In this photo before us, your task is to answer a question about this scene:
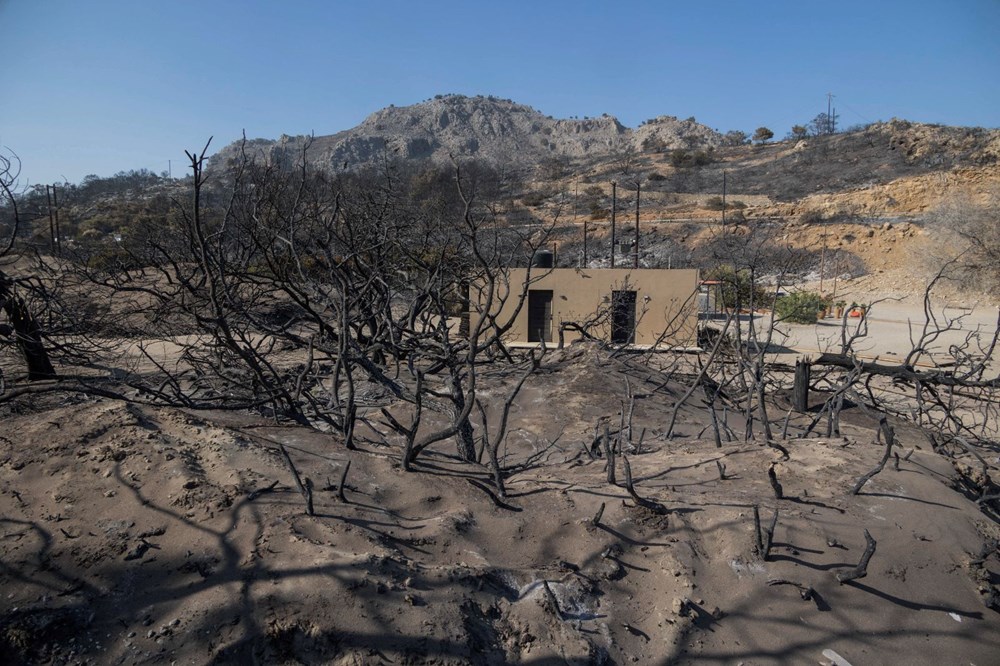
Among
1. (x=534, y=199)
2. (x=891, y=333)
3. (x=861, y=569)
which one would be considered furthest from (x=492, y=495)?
(x=534, y=199)

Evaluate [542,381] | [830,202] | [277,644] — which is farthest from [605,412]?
[830,202]

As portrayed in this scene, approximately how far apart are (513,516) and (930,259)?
95.2ft

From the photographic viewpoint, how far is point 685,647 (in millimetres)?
2428

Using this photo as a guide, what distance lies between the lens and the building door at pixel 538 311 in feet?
55.7

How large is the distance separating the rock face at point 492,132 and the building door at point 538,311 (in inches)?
2595

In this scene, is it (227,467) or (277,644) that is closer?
(277,644)

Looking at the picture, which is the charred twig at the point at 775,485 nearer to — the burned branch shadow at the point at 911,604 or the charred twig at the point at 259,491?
the burned branch shadow at the point at 911,604

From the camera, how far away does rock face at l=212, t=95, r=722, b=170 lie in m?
82.9

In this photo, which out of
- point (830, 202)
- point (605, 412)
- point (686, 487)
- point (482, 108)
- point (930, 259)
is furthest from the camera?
point (482, 108)

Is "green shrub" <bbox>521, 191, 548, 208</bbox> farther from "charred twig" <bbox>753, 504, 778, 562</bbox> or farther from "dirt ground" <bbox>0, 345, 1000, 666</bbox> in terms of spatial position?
"charred twig" <bbox>753, 504, 778, 562</bbox>

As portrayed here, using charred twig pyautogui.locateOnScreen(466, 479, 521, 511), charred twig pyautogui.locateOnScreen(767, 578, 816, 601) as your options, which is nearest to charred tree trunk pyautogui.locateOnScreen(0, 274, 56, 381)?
charred twig pyautogui.locateOnScreen(466, 479, 521, 511)

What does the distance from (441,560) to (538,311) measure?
47.7 feet

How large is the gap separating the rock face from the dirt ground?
259ft

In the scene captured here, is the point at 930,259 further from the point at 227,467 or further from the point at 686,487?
the point at 227,467
